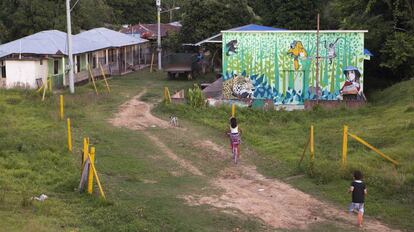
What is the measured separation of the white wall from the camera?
3400 centimetres

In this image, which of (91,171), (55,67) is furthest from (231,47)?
(91,171)

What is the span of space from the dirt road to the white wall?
18392mm

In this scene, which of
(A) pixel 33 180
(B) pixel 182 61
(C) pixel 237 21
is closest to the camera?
(A) pixel 33 180

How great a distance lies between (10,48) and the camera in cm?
3462

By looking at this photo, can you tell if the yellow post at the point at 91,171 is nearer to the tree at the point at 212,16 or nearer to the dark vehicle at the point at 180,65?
the dark vehicle at the point at 180,65

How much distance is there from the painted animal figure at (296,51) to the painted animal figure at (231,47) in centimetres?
271

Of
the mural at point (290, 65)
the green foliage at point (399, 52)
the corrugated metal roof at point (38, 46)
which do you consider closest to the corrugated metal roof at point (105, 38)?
the corrugated metal roof at point (38, 46)

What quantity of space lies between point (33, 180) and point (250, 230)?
6585 millimetres

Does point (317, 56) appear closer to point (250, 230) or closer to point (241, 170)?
point (241, 170)

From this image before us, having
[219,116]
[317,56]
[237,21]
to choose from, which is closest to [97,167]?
[219,116]

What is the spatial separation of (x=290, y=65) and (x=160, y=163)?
1340 cm

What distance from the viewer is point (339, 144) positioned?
1927 cm

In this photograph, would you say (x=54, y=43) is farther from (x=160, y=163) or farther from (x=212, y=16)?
(x=160, y=163)

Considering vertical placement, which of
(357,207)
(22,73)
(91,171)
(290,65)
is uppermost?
(290,65)
